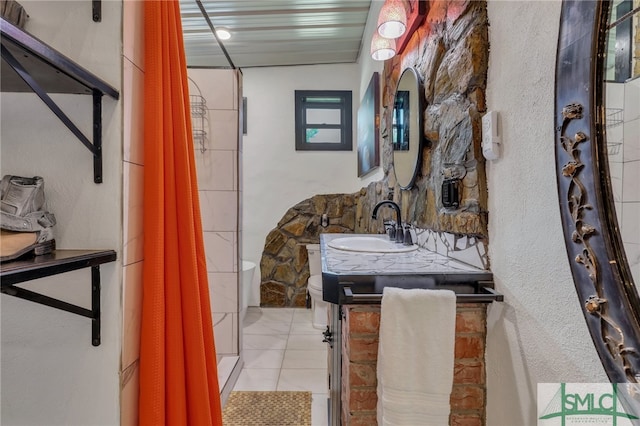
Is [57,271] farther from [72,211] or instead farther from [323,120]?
[323,120]

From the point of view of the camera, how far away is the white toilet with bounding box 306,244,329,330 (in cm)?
276

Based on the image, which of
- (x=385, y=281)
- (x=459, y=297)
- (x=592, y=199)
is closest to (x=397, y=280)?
(x=385, y=281)

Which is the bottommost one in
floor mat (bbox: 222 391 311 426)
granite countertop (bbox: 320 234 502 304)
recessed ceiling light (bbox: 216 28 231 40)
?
floor mat (bbox: 222 391 311 426)

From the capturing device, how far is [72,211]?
80cm

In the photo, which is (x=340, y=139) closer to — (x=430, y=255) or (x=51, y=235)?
(x=430, y=255)

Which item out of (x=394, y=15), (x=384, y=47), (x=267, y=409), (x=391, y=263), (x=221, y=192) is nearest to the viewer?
(x=391, y=263)

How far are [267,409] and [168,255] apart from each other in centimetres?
135

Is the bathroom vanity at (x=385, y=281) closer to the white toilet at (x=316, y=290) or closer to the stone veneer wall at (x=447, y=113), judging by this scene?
the stone veneer wall at (x=447, y=113)

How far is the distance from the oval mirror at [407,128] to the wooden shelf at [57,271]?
139 cm

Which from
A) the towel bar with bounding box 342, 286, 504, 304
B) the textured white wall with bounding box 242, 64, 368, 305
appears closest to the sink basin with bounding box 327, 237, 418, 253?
the towel bar with bounding box 342, 286, 504, 304

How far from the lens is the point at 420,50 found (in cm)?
164

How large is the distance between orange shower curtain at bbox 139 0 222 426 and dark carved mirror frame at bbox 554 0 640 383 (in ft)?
3.04

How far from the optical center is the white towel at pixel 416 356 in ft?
2.89

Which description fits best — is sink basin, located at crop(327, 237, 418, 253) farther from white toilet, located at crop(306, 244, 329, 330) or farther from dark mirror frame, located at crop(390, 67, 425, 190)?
white toilet, located at crop(306, 244, 329, 330)
